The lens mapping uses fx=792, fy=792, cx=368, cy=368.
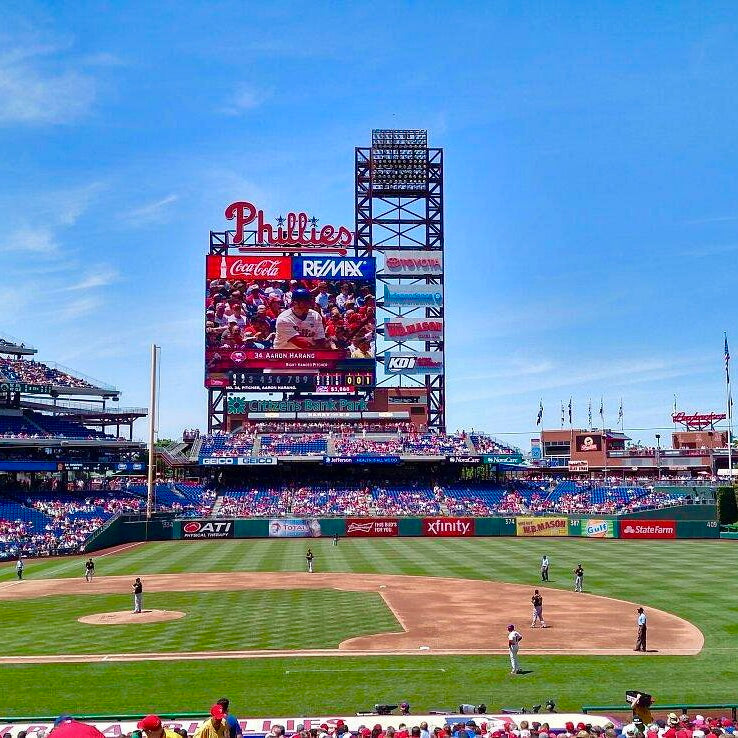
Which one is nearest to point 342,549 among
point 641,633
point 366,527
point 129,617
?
point 366,527

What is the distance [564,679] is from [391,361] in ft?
202

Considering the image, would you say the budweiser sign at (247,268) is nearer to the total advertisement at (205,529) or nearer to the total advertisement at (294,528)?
the total advertisement at (294,528)

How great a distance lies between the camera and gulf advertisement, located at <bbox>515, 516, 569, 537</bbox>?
205 feet

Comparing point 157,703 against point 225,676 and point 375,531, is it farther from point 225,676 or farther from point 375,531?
point 375,531

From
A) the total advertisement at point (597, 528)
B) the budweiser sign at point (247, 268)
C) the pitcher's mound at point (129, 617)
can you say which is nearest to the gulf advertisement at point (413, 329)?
the budweiser sign at point (247, 268)

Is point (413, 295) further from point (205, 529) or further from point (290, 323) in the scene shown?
point (205, 529)

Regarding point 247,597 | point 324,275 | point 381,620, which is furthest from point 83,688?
point 324,275

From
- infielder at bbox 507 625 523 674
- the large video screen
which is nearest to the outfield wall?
the large video screen

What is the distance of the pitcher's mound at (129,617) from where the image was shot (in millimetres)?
28953

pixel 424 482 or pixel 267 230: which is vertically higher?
pixel 267 230

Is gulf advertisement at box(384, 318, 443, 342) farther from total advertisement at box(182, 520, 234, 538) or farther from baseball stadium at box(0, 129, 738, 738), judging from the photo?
total advertisement at box(182, 520, 234, 538)

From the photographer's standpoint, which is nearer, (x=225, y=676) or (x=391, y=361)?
(x=225, y=676)

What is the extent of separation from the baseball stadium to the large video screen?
219 mm

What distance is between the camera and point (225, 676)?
67.7ft
